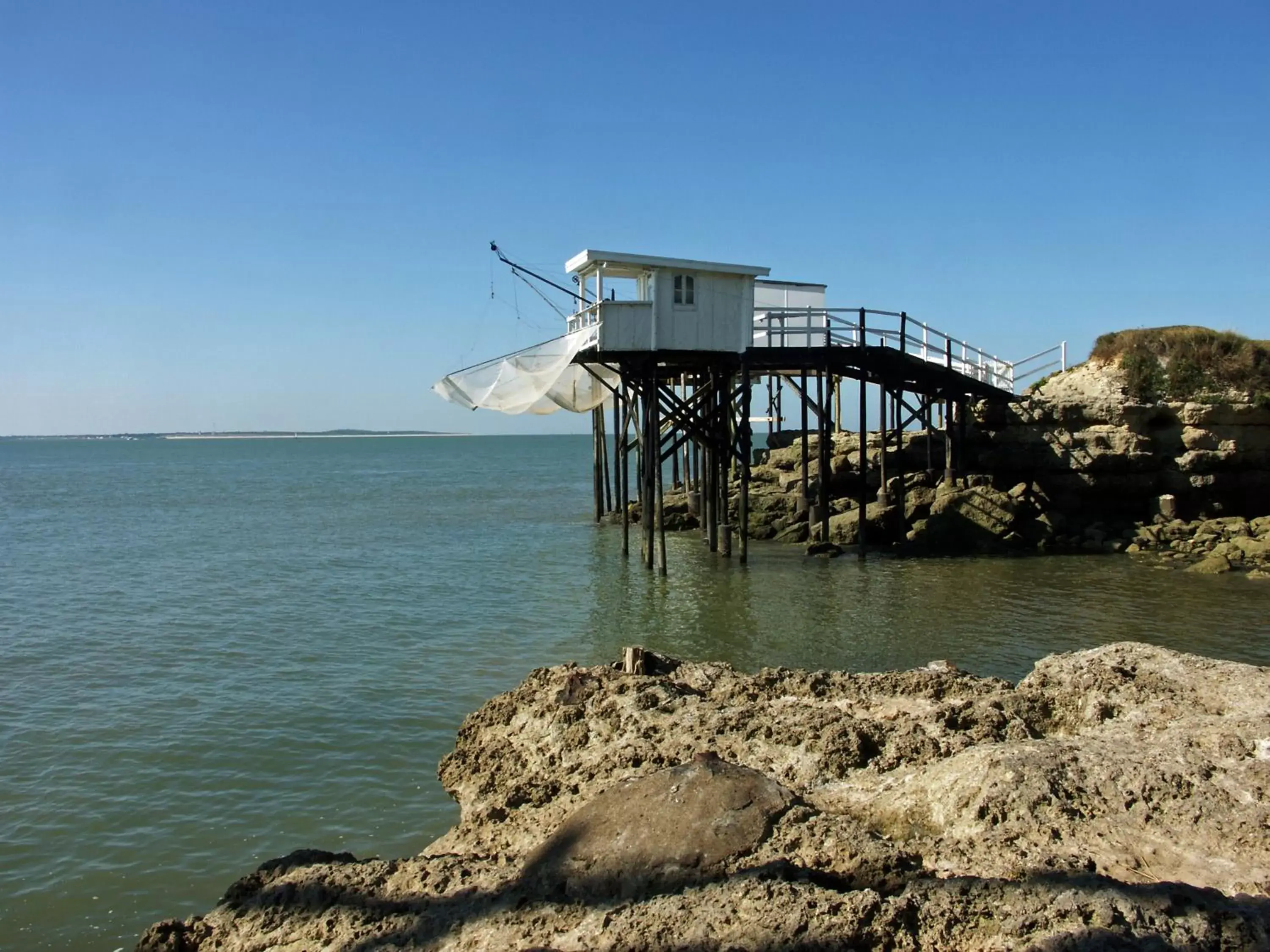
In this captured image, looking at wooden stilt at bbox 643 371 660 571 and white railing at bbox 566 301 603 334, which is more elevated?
white railing at bbox 566 301 603 334

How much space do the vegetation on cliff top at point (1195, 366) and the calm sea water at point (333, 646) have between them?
6.37 meters

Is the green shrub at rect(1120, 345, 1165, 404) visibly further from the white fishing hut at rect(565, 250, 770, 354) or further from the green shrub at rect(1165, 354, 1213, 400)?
the white fishing hut at rect(565, 250, 770, 354)

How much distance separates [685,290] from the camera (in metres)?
21.6

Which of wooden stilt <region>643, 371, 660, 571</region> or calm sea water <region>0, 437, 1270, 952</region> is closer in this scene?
calm sea water <region>0, 437, 1270, 952</region>

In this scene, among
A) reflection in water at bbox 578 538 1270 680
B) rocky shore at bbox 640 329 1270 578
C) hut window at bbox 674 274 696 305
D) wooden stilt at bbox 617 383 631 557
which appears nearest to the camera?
reflection in water at bbox 578 538 1270 680

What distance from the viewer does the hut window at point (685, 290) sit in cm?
2152

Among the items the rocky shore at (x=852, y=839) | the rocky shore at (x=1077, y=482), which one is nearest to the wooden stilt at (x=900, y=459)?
the rocky shore at (x=1077, y=482)

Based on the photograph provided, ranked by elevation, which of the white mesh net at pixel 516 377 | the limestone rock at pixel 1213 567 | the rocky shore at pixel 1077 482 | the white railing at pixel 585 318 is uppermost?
the white railing at pixel 585 318

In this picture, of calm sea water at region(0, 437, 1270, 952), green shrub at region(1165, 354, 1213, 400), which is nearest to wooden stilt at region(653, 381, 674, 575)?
calm sea water at region(0, 437, 1270, 952)

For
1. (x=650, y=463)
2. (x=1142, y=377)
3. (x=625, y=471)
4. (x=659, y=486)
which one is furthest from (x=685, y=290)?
(x=1142, y=377)

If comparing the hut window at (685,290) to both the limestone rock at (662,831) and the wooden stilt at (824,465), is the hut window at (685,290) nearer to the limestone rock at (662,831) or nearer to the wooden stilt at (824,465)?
the wooden stilt at (824,465)

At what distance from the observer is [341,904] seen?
5.46 metres

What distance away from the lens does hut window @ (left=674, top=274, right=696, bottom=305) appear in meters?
21.5

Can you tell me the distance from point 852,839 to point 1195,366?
26140 mm
